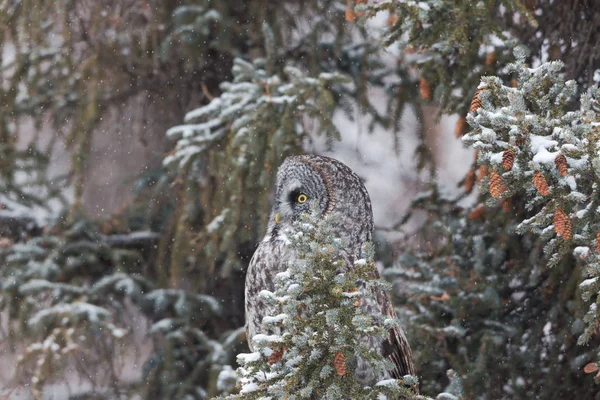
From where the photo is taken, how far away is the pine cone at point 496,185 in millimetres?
2424

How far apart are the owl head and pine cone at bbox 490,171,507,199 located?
2.89ft

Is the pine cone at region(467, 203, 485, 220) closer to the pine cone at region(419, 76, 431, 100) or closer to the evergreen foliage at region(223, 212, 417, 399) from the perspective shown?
the pine cone at region(419, 76, 431, 100)

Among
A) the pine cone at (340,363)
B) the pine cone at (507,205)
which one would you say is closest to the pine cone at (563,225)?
the pine cone at (340,363)

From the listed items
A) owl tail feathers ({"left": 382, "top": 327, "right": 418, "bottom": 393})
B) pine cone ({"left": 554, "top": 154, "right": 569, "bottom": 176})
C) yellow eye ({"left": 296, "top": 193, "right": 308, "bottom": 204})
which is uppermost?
yellow eye ({"left": 296, "top": 193, "right": 308, "bottom": 204})

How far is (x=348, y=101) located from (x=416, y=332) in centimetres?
196

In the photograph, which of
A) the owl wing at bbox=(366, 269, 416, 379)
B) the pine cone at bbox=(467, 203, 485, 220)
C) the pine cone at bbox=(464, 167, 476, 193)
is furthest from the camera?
the pine cone at bbox=(467, 203, 485, 220)

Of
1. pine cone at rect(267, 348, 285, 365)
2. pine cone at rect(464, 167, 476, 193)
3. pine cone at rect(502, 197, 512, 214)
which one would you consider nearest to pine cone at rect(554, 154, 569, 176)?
pine cone at rect(267, 348, 285, 365)

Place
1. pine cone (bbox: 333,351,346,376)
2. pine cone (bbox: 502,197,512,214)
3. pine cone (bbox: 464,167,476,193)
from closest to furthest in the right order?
1. pine cone (bbox: 333,351,346,376)
2. pine cone (bbox: 502,197,512,214)
3. pine cone (bbox: 464,167,476,193)

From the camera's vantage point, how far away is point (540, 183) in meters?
2.35

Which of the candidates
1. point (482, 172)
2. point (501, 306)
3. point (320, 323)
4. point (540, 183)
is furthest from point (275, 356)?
point (501, 306)

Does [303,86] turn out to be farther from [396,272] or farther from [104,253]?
[104,253]

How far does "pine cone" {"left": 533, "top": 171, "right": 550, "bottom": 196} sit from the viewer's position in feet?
7.68

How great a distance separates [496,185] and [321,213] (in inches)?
37.8

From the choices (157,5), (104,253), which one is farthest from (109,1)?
(104,253)
